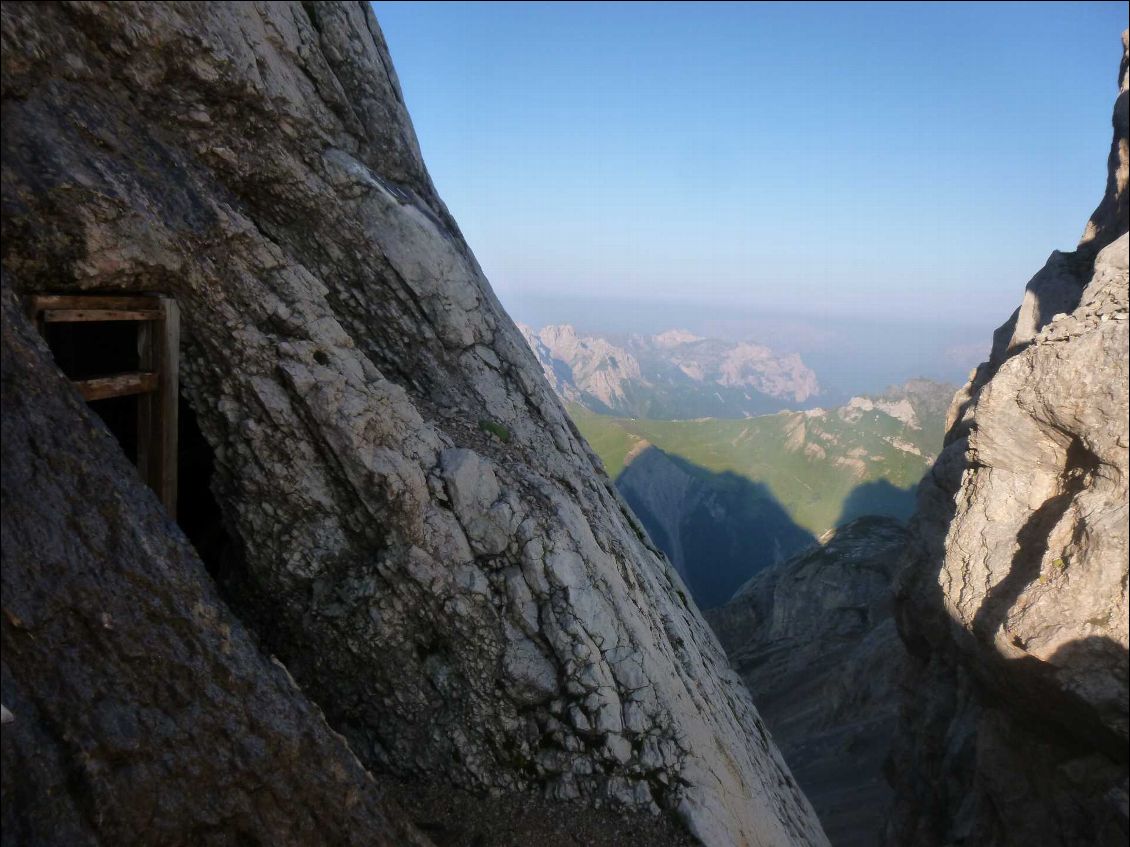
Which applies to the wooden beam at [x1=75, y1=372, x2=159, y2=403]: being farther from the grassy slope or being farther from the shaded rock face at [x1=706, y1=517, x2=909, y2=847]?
the grassy slope

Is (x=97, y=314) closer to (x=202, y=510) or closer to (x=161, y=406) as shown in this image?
(x=161, y=406)

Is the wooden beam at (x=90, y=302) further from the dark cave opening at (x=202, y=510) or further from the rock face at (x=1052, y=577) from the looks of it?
the rock face at (x=1052, y=577)

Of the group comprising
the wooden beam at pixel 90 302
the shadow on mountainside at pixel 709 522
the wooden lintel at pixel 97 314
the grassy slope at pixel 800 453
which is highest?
the wooden beam at pixel 90 302

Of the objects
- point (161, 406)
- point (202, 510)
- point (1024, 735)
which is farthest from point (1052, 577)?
point (202, 510)

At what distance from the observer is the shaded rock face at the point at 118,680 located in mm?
7375

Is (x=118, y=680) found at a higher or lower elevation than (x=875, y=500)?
higher

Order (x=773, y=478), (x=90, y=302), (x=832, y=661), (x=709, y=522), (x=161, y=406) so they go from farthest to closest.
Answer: (x=773, y=478) < (x=709, y=522) < (x=832, y=661) < (x=161, y=406) < (x=90, y=302)

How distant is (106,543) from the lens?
827 centimetres

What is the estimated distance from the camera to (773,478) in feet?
478

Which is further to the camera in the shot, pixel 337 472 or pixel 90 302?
pixel 337 472

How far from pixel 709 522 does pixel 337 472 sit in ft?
455

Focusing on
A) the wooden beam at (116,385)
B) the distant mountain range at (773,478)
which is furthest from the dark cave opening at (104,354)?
the distant mountain range at (773,478)

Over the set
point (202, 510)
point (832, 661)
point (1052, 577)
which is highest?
point (1052, 577)

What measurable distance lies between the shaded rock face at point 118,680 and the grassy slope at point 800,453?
89.8 metres
